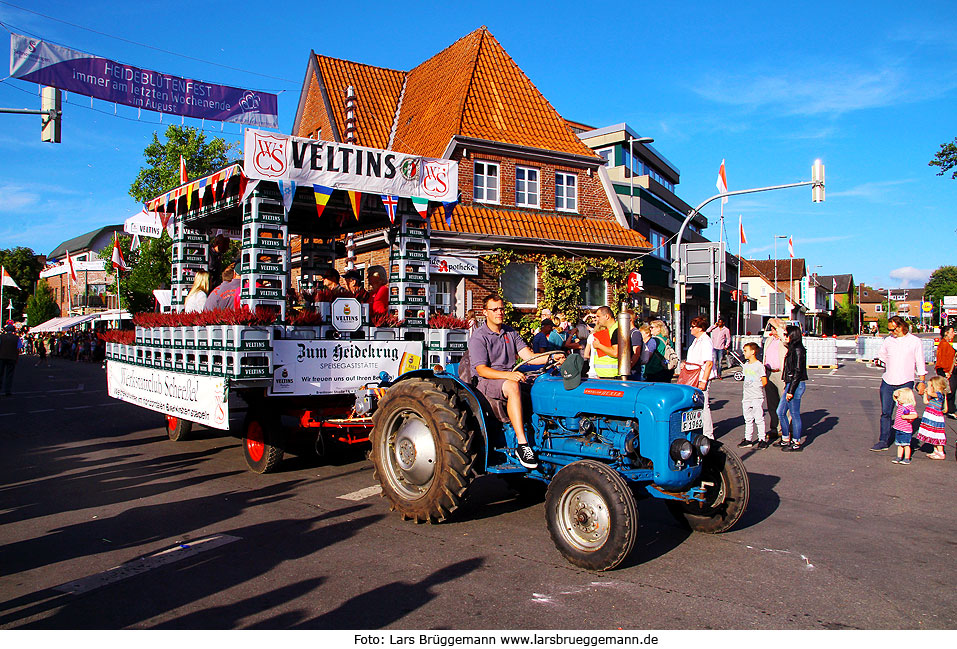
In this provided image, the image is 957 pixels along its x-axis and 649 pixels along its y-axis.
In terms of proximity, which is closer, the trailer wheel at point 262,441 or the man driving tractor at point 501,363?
the man driving tractor at point 501,363

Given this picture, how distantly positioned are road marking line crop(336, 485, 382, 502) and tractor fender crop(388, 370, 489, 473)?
126cm

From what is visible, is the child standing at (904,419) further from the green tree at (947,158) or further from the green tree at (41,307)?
the green tree at (41,307)

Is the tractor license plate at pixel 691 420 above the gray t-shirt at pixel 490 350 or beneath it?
beneath

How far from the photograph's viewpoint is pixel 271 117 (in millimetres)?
24125

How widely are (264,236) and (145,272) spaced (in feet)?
109

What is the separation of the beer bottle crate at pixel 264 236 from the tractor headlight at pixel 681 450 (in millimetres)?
4561

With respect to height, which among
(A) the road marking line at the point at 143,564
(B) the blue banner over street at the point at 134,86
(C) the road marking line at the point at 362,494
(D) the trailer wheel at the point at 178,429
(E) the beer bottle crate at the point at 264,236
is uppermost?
(B) the blue banner over street at the point at 134,86

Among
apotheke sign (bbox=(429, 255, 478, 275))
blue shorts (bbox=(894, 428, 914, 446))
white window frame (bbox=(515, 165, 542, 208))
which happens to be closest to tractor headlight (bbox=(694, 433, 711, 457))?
blue shorts (bbox=(894, 428, 914, 446))

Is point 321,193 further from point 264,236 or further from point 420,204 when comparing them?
point 420,204

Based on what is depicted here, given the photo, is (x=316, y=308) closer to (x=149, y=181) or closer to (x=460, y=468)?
(x=460, y=468)

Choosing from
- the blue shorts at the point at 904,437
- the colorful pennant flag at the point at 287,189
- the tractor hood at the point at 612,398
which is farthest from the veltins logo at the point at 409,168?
the blue shorts at the point at 904,437

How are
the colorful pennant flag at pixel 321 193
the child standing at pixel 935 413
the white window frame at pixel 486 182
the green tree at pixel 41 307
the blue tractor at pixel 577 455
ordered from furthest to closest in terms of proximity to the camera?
the green tree at pixel 41 307 < the white window frame at pixel 486 182 < the child standing at pixel 935 413 < the colorful pennant flag at pixel 321 193 < the blue tractor at pixel 577 455

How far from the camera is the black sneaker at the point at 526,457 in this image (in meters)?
5.53
